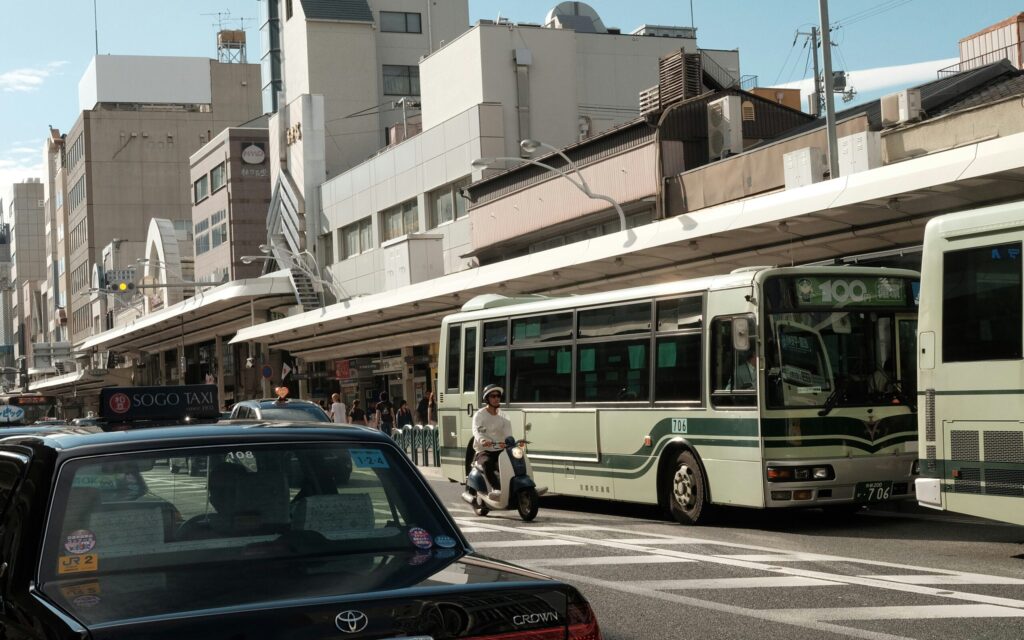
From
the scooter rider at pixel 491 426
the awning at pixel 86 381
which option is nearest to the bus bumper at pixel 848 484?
the scooter rider at pixel 491 426

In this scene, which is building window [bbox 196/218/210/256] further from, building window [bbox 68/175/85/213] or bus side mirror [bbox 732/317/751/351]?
bus side mirror [bbox 732/317/751/351]

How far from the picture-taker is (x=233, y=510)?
4559 millimetres

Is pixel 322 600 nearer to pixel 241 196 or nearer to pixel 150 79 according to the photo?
pixel 241 196

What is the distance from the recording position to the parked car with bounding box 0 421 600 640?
377 centimetres

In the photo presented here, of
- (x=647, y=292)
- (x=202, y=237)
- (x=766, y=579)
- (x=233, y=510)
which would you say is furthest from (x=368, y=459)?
(x=202, y=237)

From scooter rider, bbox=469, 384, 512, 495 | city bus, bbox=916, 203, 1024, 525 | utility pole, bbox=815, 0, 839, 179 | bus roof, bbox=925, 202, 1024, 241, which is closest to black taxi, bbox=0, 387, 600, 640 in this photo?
city bus, bbox=916, 203, 1024, 525

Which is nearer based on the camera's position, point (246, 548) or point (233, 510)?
point (246, 548)

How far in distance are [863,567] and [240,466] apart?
7933 mm

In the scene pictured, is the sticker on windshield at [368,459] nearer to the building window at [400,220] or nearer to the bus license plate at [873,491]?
the bus license plate at [873,491]

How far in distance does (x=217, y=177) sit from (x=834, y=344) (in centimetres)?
7092

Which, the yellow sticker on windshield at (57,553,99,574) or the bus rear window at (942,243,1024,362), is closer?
the yellow sticker on windshield at (57,553,99,574)

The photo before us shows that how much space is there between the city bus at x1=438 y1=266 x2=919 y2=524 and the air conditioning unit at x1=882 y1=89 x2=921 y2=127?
13483 millimetres

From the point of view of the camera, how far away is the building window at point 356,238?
55.5 metres

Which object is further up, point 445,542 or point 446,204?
point 446,204
